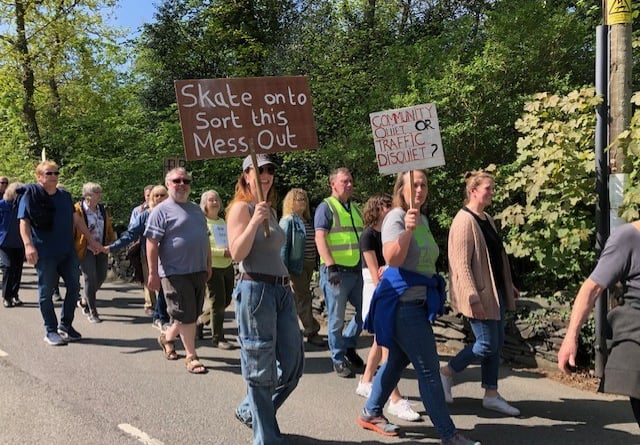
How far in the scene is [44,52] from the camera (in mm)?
18812

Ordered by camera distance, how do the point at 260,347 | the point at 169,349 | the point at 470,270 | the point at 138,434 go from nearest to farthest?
1. the point at 260,347
2. the point at 138,434
3. the point at 470,270
4. the point at 169,349

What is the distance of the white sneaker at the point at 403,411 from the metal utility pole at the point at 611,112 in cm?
184

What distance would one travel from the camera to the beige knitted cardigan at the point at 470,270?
169 inches

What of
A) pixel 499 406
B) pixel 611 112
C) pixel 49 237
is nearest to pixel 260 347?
pixel 499 406

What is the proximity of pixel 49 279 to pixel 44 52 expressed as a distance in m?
14.7

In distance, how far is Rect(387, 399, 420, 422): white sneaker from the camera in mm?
4473

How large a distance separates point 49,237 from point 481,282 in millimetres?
4654

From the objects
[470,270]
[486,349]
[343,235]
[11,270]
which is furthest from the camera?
[11,270]

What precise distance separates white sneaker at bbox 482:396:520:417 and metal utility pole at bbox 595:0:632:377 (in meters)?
1.10

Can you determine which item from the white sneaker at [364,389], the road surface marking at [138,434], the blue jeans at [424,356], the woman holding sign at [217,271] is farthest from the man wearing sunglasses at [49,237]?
the blue jeans at [424,356]

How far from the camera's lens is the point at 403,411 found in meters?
4.53

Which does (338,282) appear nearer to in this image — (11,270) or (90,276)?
(90,276)

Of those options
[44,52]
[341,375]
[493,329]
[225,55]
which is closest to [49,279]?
[341,375]

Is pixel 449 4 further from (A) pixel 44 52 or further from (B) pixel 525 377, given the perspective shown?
(B) pixel 525 377
